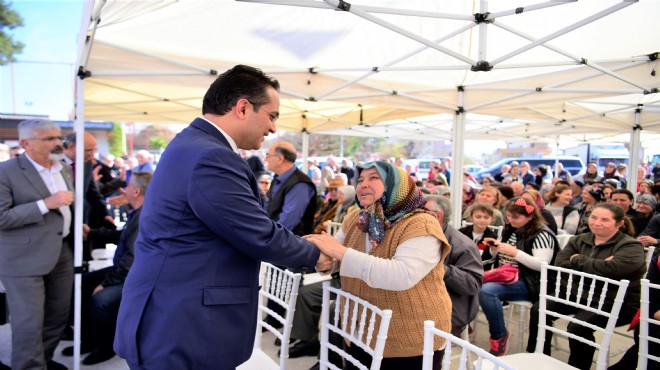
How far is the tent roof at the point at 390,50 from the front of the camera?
10.5ft

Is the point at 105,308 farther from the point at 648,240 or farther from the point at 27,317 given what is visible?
the point at 648,240

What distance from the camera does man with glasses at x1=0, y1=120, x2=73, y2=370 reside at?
245 cm

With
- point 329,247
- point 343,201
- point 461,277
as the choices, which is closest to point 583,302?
point 461,277

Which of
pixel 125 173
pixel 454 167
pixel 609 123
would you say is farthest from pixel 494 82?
pixel 125 173

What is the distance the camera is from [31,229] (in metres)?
2.51

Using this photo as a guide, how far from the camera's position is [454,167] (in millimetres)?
5113

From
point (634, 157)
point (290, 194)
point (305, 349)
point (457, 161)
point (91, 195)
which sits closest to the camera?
point (305, 349)

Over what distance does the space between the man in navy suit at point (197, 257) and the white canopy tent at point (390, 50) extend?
63.3 inches

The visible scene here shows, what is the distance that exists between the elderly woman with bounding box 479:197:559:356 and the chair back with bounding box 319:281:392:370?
1647mm

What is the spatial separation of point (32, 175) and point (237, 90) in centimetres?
198

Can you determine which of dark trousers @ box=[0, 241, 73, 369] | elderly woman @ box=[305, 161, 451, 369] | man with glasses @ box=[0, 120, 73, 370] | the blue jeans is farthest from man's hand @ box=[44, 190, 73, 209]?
the blue jeans

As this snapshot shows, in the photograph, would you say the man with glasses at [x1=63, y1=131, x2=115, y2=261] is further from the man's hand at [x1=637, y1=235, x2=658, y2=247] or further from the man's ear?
the man's hand at [x1=637, y1=235, x2=658, y2=247]

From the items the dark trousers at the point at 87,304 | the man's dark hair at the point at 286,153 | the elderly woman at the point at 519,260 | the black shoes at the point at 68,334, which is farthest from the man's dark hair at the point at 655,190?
the black shoes at the point at 68,334

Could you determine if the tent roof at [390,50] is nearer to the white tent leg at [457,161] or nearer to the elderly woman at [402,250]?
the white tent leg at [457,161]
